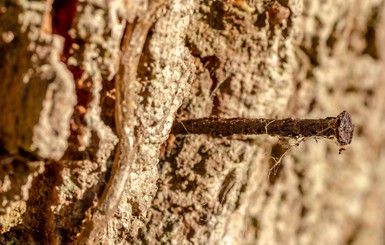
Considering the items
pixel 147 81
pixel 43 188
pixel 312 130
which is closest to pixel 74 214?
pixel 43 188

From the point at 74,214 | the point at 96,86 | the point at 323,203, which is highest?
the point at 323,203

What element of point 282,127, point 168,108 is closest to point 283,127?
point 282,127

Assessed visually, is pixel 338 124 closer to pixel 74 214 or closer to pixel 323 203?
pixel 74 214

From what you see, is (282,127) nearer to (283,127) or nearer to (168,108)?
(283,127)
